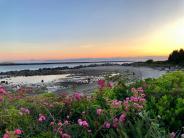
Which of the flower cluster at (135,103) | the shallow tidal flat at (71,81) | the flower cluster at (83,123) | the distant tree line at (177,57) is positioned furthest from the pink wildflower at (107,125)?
the distant tree line at (177,57)

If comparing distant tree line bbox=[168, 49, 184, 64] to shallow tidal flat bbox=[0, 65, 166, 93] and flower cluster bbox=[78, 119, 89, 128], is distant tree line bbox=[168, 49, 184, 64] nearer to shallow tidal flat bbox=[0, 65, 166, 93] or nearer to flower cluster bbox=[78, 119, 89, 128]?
shallow tidal flat bbox=[0, 65, 166, 93]

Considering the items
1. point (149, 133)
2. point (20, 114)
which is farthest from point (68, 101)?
point (149, 133)

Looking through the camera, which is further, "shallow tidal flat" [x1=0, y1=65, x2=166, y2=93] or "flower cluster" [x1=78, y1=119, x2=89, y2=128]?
"shallow tidal flat" [x1=0, y1=65, x2=166, y2=93]

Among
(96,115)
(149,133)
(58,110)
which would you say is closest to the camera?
(149,133)

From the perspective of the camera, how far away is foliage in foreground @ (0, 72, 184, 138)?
19.6 feet

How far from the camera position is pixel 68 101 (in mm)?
8289

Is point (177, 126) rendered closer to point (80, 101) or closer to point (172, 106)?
point (172, 106)

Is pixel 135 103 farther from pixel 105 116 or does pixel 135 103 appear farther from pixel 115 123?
pixel 115 123

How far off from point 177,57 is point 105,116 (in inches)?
3022

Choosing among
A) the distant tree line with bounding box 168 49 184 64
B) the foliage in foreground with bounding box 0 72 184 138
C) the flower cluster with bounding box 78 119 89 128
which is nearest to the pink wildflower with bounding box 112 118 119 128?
the foliage in foreground with bounding box 0 72 184 138

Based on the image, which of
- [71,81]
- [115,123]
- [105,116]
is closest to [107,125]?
[115,123]

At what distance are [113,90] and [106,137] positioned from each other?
3816mm

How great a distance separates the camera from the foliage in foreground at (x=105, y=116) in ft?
19.6

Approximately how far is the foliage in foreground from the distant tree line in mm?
71672
